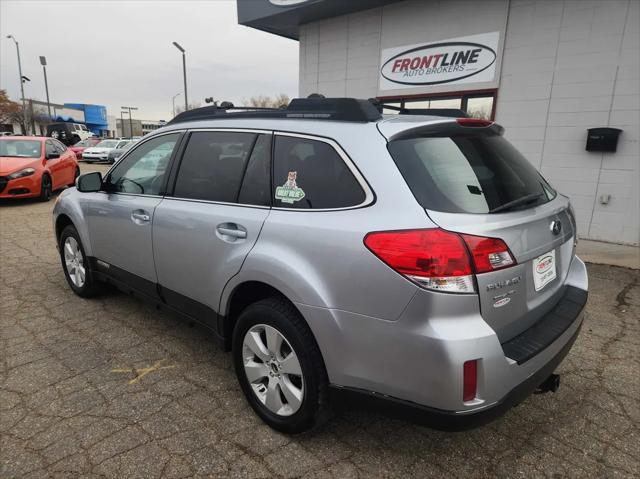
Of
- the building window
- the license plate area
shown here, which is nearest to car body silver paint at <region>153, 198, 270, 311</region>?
the license plate area

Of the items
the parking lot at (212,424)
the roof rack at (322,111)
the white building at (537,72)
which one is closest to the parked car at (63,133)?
the white building at (537,72)

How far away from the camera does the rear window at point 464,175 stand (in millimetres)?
1952

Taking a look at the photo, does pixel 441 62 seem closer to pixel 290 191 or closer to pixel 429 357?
pixel 290 191

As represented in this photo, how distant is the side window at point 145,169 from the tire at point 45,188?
767 cm

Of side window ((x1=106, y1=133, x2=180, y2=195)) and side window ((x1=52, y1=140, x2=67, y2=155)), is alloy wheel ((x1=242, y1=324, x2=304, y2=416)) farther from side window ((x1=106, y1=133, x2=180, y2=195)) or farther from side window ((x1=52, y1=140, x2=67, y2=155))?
side window ((x1=52, y1=140, x2=67, y2=155))

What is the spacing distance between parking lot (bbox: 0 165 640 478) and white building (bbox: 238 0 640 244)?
3.90 metres

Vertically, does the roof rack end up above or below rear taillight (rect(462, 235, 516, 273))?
above

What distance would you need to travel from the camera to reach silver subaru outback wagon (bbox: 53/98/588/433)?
1808mm

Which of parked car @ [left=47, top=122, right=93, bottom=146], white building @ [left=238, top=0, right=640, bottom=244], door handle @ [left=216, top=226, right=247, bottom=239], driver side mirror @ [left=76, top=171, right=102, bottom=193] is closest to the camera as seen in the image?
door handle @ [left=216, top=226, right=247, bottom=239]

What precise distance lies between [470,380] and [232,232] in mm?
1460

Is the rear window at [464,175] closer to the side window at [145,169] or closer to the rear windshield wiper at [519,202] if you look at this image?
the rear windshield wiper at [519,202]

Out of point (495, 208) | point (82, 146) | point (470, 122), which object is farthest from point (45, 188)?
point (82, 146)

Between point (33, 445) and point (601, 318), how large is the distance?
14.6 feet

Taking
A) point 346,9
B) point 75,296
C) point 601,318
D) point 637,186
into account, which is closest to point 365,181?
point 601,318
